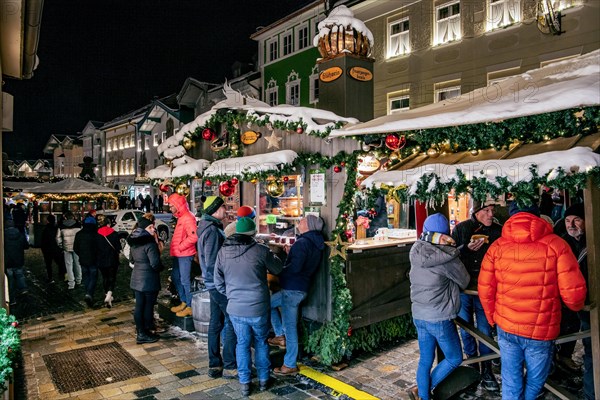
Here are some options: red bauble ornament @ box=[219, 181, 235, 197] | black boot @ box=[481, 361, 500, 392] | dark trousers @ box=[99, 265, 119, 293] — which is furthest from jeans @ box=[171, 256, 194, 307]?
black boot @ box=[481, 361, 500, 392]

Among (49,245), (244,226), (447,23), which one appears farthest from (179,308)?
(447,23)

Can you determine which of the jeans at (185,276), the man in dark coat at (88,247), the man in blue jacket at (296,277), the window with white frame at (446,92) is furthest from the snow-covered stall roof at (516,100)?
the window with white frame at (446,92)

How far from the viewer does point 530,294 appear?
12.7ft

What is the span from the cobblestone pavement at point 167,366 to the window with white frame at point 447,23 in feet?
43.4

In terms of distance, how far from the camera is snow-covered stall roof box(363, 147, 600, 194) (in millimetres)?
3764

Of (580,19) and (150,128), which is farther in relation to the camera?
(150,128)

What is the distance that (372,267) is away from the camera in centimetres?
671

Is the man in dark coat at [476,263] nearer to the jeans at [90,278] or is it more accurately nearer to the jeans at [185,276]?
the jeans at [185,276]

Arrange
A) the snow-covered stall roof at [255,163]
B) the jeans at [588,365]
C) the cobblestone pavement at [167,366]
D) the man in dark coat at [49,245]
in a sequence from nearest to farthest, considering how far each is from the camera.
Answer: the jeans at [588,365] → the cobblestone pavement at [167,366] → the snow-covered stall roof at [255,163] → the man in dark coat at [49,245]

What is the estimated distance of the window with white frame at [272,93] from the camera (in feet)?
85.3

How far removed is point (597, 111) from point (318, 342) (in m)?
4.52

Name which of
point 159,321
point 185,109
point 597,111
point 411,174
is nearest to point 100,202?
point 185,109

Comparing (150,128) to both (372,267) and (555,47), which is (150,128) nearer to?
(555,47)

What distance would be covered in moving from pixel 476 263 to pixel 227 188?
5.05 m
